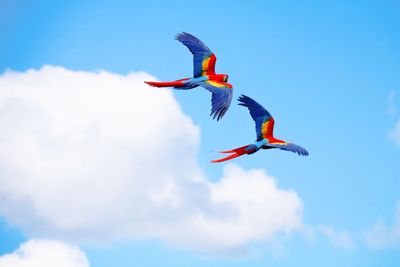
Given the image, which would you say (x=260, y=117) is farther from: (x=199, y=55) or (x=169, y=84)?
(x=169, y=84)

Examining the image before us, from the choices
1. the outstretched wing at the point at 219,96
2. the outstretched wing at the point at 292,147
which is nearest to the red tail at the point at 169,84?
the outstretched wing at the point at 219,96

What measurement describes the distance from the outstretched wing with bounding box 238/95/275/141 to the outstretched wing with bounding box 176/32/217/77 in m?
1.42

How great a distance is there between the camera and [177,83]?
1539 centimetres

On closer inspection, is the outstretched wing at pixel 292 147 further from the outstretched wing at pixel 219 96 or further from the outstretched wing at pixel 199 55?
the outstretched wing at pixel 199 55

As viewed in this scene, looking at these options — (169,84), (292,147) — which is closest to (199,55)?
(169,84)

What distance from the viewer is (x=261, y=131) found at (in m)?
16.9

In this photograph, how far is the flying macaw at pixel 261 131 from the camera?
16.4m

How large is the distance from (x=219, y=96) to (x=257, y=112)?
2608 millimetres

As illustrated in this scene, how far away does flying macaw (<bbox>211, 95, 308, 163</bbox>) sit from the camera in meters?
16.4

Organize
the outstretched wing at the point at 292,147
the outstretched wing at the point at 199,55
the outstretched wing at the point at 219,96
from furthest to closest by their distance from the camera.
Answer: the outstretched wing at the point at 199,55, the outstretched wing at the point at 292,147, the outstretched wing at the point at 219,96

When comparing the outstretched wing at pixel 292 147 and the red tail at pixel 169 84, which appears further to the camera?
the outstretched wing at pixel 292 147

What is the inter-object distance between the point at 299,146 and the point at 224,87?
9.79ft

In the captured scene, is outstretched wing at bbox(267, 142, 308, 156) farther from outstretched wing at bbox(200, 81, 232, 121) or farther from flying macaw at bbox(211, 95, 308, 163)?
outstretched wing at bbox(200, 81, 232, 121)

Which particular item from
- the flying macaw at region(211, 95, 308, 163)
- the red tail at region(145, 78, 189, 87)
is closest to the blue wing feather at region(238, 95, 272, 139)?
the flying macaw at region(211, 95, 308, 163)
